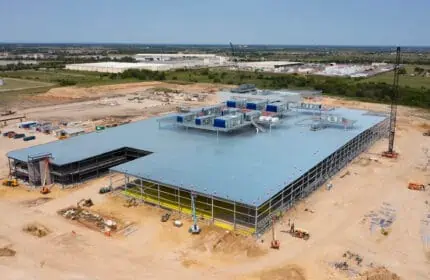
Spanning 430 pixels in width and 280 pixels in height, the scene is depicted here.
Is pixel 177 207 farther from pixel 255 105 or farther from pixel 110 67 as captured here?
pixel 110 67

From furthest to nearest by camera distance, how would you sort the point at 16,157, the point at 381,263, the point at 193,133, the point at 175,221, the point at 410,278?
the point at 193,133 → the point at 16,157 → the point at 175,221 → the point at 381,263 → the point at 410,278

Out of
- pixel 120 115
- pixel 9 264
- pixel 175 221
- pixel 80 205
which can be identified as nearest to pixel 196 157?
pixel 175 221

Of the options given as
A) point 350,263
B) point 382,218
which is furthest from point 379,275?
point 382,218

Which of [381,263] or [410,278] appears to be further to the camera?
[381,263]

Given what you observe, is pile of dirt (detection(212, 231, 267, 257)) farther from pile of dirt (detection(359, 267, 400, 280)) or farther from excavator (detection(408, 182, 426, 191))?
excavator (detection(408, 182, 426, 191))

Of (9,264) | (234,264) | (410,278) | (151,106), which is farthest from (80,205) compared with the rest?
(151,106)

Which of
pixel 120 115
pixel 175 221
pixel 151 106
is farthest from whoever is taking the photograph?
pixel 151 106

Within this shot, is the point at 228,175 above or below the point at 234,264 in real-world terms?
above

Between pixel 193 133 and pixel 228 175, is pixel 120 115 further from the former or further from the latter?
pixel 228 175
